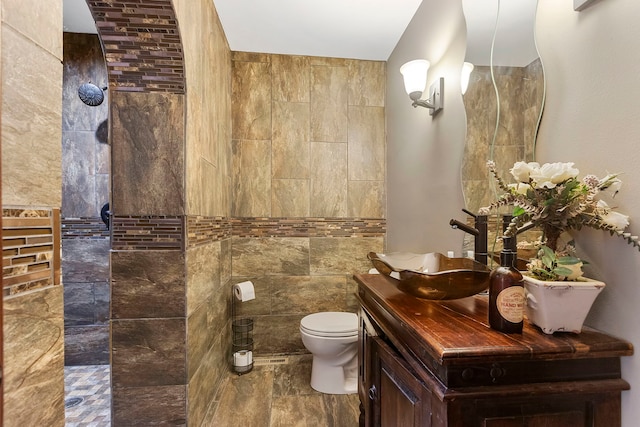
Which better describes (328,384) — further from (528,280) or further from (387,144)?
(387,144)

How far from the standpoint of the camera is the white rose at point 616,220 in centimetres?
73

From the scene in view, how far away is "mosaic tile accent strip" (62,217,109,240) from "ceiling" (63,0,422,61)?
5.02ft

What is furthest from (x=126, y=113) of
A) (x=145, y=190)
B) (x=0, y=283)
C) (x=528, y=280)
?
(x=528, y=280)

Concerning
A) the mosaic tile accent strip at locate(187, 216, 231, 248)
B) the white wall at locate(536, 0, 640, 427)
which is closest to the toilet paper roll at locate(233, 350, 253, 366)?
the mosaic tile accent strip at locate(187, 216, 231, 248)

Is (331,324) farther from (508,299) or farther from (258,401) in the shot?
(508,299)

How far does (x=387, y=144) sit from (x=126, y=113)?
6.45ft

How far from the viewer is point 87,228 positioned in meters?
2.43

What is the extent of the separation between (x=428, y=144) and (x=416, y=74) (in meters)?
0.42

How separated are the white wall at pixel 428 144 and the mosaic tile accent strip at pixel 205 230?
1362 millimetres

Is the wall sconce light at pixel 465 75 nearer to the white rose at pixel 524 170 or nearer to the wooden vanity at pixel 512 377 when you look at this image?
the white rose at pixel 524 170

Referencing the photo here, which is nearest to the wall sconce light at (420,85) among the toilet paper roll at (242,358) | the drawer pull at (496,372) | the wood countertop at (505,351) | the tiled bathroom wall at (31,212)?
the wood countertop at (505,351)

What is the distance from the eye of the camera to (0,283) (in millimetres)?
535

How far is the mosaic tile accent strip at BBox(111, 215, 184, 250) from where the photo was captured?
1426 millimetres

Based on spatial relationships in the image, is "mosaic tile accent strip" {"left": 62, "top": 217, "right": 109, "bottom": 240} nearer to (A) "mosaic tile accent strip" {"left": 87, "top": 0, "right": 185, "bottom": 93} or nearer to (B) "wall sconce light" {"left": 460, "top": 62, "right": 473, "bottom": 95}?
(A) "mosaic tile accent strip" {"left": 87, "top": 0, "right": 185, "bottom": 93}
